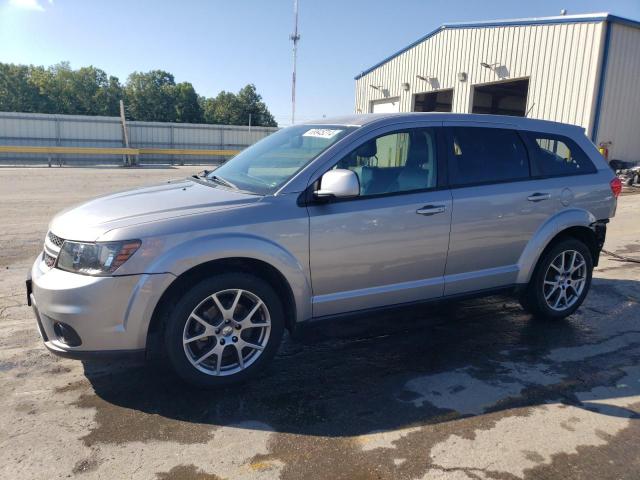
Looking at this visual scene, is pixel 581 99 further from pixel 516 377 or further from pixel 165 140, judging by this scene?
pixel 165 140

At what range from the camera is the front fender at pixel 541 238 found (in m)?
4.65

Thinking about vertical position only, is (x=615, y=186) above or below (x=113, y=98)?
below

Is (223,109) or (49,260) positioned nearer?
(49,260)

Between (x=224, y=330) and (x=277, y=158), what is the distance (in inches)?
59.9

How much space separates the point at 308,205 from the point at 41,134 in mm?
28790

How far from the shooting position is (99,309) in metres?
3.13

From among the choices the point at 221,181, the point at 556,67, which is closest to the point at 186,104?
the point at 556,67

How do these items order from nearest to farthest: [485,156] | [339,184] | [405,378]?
[339,184] < [405,378] < [485,156]

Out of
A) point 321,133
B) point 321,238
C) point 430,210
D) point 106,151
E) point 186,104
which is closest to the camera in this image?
point 321,238

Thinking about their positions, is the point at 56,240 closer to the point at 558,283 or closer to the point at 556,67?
the point at 558,283

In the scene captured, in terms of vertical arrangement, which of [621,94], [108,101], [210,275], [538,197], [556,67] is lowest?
[210,275]

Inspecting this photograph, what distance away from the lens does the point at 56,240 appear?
135 inches

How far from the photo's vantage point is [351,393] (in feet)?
11.7

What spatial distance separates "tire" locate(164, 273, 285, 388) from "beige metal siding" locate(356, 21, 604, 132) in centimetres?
1222
